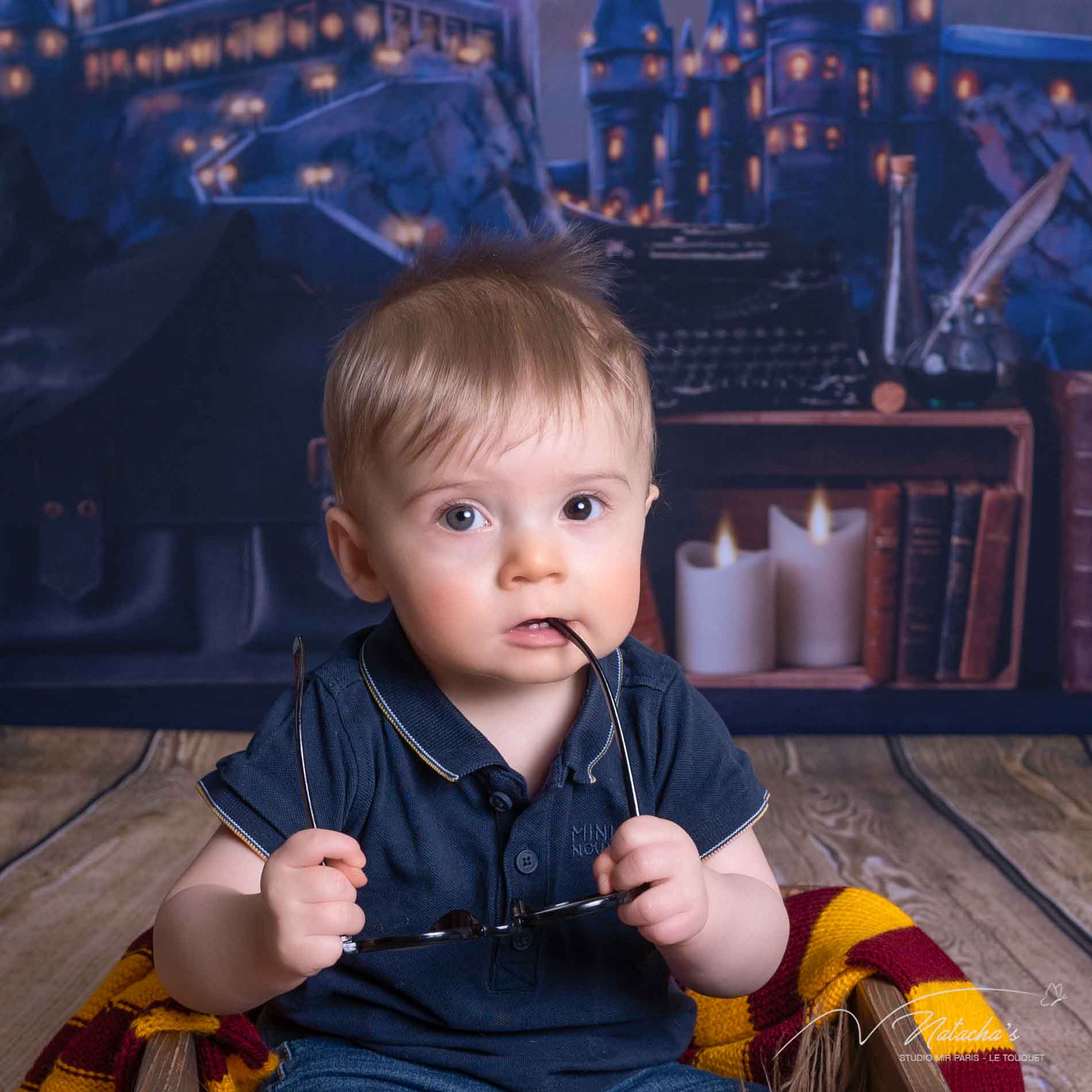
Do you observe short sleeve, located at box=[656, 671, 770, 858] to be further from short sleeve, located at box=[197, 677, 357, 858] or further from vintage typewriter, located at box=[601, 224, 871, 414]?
vintage typewriter, located at box=[601, 224, 871, 414]

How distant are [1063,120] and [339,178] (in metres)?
1.17

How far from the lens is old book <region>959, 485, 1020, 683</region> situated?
85.1 inches

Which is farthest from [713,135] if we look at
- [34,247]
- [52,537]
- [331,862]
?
[331,862]

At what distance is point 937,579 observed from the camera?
7.17 feet

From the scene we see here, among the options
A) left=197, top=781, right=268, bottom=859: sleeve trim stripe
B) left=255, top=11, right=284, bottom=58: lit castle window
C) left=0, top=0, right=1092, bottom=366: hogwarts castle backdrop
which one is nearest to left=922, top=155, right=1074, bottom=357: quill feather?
left=0, top=0, right=1092, bottom=366: hogwarts castle backdrop

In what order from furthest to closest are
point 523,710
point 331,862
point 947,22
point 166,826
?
point 947,22, point 166,826, point 523,710, point 331,862

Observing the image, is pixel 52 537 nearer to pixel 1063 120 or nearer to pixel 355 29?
pixel 355 29

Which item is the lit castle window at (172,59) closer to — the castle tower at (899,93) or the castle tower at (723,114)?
the castle tower at (723,114)

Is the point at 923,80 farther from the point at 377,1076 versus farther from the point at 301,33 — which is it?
the point at 377,1076

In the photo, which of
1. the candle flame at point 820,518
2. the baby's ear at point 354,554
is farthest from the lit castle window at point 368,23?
the baby's ear at point 354,554

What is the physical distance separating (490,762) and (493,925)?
0.11m

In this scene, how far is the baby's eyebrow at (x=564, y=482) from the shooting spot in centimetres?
83

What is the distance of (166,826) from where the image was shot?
180cm

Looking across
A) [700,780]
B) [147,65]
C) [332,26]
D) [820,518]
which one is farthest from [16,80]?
[700,780]
